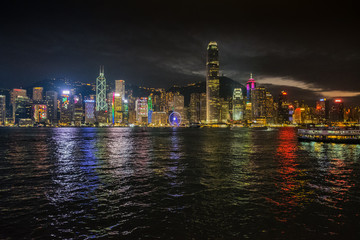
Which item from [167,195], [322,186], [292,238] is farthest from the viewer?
[322,186]

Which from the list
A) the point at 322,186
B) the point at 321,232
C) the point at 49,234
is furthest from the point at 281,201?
the point at 49,234

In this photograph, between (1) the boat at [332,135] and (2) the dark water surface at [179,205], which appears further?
(1) the boat at [332,135]

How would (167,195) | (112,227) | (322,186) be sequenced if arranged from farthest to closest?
(322,186), (167,195), (112,227)

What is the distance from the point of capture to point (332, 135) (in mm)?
96438

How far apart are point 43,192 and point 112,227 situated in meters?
11.4

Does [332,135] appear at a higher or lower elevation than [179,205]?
lower

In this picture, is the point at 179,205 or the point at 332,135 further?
the point at 332,135

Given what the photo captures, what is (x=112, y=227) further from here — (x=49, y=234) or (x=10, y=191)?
(x=10, y=191)

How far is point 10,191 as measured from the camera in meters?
22.5

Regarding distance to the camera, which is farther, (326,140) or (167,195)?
(326,140)

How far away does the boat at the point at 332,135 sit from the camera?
91.2m

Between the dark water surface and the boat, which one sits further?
the boat

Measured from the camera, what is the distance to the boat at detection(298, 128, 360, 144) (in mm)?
91250

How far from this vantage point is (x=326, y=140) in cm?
9469
